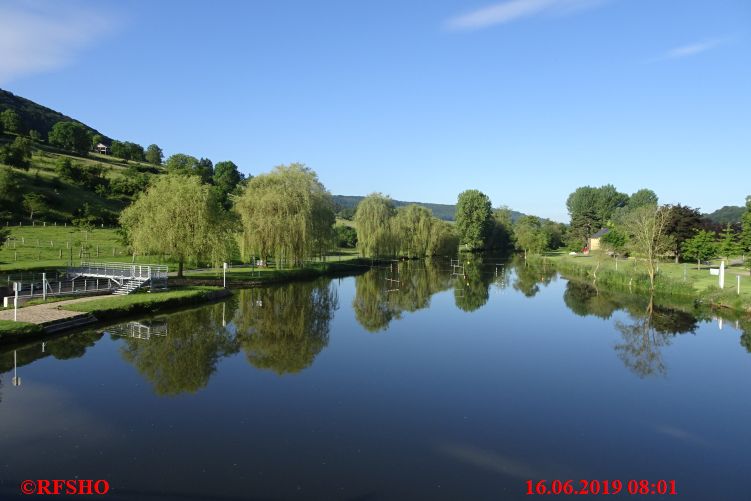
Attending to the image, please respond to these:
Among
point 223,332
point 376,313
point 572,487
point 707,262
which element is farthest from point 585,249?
point 572,487

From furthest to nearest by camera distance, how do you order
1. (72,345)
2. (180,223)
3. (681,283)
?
(681,283)
(180,223)
(72,345)

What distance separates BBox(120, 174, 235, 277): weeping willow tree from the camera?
116 ft

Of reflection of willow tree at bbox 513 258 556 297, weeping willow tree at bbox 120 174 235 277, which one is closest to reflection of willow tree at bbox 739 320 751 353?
reflection of willow tree at bbox 513 258 556 297

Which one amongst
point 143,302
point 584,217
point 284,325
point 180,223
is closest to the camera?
point 284,325

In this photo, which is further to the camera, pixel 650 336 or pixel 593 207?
pixel 593 207

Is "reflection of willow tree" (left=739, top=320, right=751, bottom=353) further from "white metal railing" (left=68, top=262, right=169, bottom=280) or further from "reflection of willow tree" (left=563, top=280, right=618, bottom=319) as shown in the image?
"white metal railing" (left=68, top=262, right=169, bottom=280)

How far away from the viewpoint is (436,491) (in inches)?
368

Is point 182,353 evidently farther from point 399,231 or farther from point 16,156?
point 16,156

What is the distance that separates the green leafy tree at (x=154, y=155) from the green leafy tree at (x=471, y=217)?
80.3m

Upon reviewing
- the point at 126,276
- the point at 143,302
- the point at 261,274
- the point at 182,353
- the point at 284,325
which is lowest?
the point at 182,353

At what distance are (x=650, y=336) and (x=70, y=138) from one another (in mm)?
115919

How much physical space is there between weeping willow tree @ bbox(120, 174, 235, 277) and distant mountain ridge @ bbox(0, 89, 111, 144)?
119151 mm

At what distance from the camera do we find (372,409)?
13.6 meters

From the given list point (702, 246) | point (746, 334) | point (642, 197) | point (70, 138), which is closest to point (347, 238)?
point (702, 246)
